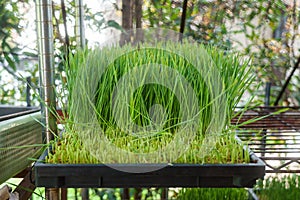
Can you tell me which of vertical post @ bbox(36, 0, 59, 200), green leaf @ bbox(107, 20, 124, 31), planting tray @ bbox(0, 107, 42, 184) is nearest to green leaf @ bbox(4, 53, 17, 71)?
green leaf @ bbox(107, 20, 124, 31)

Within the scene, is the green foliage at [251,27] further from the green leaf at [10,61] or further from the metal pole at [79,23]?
the green leaf at [10,61]

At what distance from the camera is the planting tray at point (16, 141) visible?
592 mm

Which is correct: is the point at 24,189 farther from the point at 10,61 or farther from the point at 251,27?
the point at 251,27

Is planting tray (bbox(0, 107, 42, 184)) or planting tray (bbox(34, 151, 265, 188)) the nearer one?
planting tray (bbox(34, 151, 265, 188))

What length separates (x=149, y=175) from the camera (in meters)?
0.48

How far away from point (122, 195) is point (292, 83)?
84 centimetres

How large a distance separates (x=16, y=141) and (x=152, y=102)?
11.1 inches

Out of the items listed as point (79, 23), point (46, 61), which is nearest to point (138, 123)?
point (46, 61)

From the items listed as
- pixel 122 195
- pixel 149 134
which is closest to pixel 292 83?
pixel 122 195

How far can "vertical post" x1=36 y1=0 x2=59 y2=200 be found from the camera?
60 cm

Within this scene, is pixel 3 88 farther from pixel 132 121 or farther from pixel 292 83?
pixel 292 83

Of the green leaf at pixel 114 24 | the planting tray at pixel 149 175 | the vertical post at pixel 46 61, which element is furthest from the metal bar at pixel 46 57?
the green leaf at pixel 114 24

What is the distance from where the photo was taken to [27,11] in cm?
116

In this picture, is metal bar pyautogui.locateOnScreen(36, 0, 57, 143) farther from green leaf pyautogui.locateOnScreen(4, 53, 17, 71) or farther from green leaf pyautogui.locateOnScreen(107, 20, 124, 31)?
green leaf pyautogui.locateOnScreen(4, 53, 17, 71)
